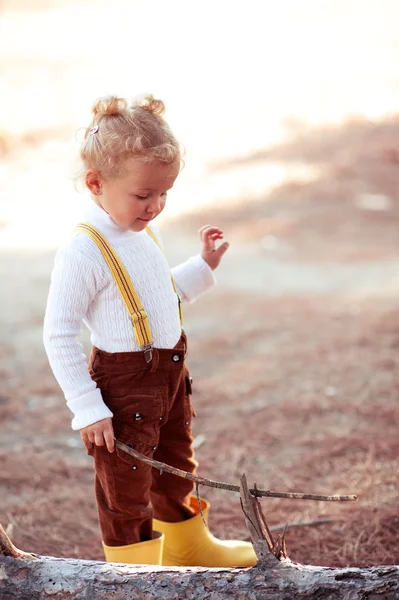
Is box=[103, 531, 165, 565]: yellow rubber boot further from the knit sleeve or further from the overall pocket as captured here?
the knit sleeve

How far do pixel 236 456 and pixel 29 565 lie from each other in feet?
5.87

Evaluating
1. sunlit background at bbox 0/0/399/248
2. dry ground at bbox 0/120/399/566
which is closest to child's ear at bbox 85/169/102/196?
dry ground at bbox 0/120/399/566

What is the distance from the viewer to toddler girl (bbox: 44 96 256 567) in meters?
1.93

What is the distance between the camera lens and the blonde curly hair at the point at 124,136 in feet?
6.19

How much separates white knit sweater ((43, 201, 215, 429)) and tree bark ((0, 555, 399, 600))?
360 millimetres

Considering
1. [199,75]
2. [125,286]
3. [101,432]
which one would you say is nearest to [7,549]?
[101,432]

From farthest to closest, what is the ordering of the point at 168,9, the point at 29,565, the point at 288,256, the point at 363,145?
the point at 168,9 → the point at 363,145 → the point at 288,256 → the point at 29,565

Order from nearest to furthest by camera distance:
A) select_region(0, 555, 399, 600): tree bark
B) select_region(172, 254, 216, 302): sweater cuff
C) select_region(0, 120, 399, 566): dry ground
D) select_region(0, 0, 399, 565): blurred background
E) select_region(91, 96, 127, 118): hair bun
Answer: select_region(0, 555, 399, 600): tree bark, select_region(91, 96, 127, 118): hair bun, select_region(172, 254, 216, 302): sweater cuff, select_region(0, 120, 399, 566): dry ground, select_region(0, 0, 399, 565): blurred background

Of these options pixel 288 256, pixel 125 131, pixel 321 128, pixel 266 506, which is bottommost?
pixel 266 506

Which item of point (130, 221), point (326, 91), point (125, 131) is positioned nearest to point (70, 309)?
point (130, 221)

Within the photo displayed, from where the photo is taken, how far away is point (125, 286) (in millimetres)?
1997

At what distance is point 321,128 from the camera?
479 inches

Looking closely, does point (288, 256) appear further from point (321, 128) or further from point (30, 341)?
point (321, 128)

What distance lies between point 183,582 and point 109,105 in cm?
117
